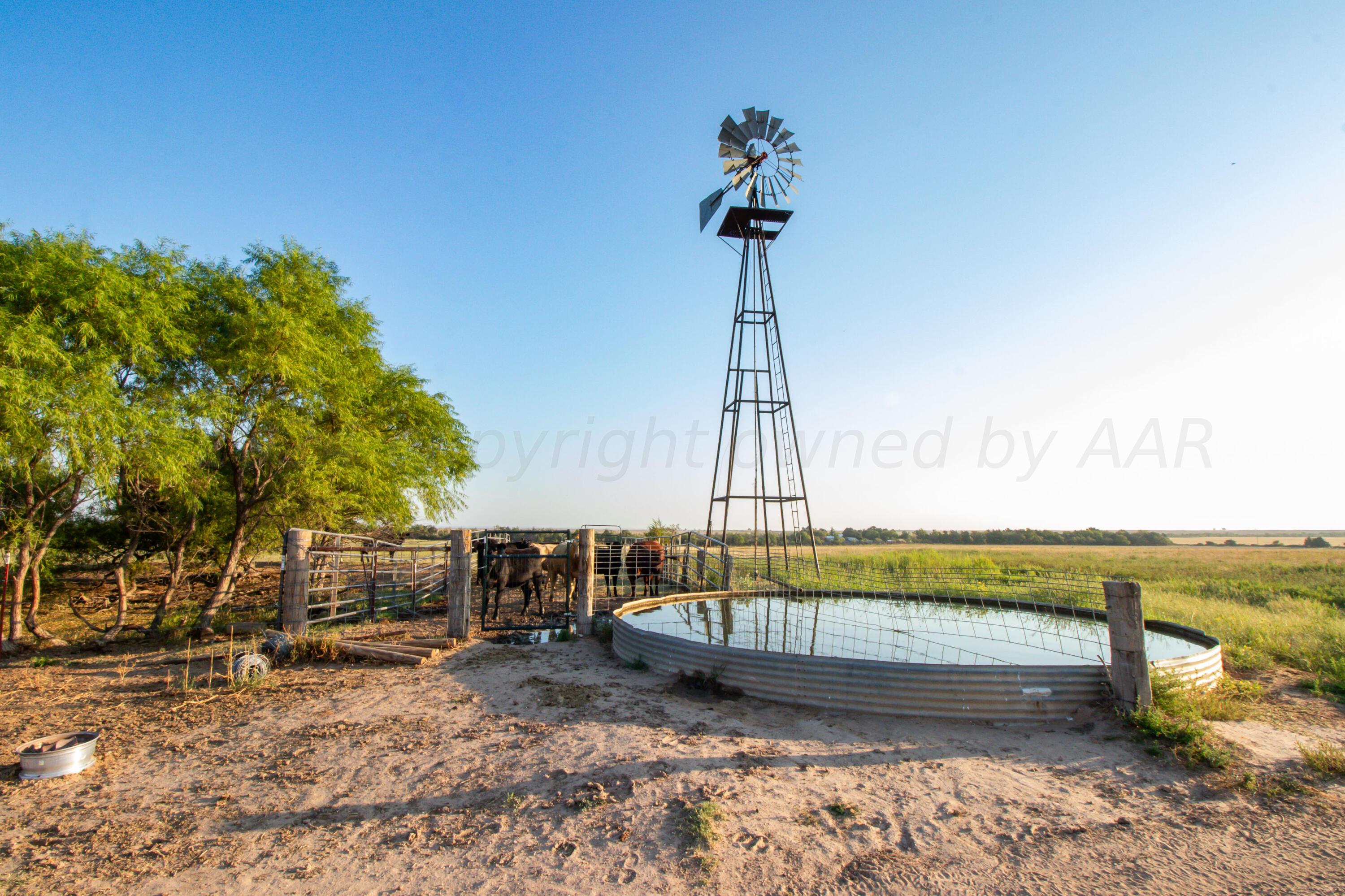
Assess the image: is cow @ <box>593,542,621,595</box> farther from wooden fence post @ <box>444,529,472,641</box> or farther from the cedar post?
the cedar post

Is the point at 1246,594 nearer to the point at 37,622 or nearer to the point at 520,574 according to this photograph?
the point at 520,574

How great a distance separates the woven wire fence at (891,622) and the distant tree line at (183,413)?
7225 mm

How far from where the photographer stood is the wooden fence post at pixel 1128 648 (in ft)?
16.2

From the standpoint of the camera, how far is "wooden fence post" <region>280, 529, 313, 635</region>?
7770 millimetres

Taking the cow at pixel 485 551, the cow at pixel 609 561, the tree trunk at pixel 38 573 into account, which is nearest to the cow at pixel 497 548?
the cow at pixel 485 551

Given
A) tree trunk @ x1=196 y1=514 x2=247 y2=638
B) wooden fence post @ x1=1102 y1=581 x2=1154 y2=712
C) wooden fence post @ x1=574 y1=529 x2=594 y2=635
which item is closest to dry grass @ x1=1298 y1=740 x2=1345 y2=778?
wooden fence post @ x1=1102 y1=581 x2=1154 y2=712

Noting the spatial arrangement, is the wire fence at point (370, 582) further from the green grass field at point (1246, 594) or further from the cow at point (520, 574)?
the green grass field at point (1246, 594)

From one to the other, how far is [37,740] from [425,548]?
6996 millimetres

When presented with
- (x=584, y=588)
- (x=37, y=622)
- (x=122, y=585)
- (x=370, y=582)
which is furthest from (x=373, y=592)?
(x=37, y=622)

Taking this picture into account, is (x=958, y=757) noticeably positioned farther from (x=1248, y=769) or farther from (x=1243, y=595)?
(x=1243, y=595)

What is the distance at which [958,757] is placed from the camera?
4.44m

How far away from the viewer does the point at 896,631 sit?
7.56 meters

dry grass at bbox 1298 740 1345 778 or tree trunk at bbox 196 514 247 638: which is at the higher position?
tree trunk at bbox 196 514 247 638

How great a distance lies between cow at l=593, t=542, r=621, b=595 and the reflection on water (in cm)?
255
